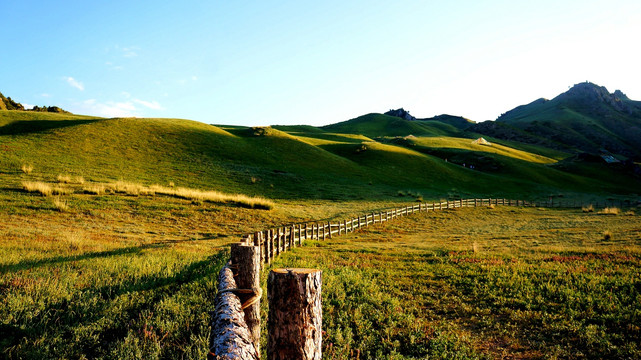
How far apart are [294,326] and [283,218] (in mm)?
23224

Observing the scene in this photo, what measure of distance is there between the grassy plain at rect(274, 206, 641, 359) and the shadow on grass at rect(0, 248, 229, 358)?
265 cm

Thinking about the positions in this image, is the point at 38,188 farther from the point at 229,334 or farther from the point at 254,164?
the point at 254,164

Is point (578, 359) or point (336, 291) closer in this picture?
point (578, 359)

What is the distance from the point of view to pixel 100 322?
554cm

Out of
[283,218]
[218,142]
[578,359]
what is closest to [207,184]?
[283,218]

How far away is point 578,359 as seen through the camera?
6.10 meters

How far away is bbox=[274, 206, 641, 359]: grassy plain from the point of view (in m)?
6.43

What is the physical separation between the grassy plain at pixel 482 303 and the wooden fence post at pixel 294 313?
8.26 ft

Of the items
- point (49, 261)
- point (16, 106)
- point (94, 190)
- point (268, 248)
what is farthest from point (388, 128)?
point (49, 261)

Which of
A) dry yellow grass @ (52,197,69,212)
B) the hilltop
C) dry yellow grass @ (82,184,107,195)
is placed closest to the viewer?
dry yellow grass @ (52,197,69,212)

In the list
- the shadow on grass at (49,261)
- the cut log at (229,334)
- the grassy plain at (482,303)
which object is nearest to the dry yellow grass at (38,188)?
the shadow on grass at (49,261)

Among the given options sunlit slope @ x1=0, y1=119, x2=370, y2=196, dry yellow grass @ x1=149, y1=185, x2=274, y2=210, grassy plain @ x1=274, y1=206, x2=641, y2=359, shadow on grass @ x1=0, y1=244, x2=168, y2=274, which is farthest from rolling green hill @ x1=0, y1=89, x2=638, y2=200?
shadow on grass @ x1=0, y1=244, x2=168, y2=274

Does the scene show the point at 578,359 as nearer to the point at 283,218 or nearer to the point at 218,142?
the point at 283,218

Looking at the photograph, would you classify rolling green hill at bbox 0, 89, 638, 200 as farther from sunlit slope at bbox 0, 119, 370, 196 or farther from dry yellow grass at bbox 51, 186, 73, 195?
dry yellow grass at bbox 51, 186, 73, 195
